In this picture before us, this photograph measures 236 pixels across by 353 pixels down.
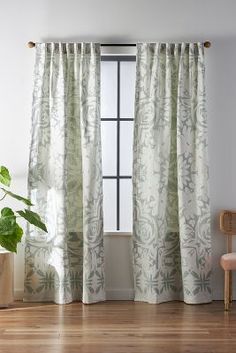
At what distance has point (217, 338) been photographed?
387 centimetres

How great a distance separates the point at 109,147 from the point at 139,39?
98cm

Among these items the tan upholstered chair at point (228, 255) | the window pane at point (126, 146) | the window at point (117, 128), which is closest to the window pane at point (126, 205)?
the window at point (117, 128)

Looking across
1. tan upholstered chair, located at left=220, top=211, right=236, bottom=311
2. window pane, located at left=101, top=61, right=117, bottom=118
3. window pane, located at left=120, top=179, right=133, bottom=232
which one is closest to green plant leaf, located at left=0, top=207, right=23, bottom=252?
window pane, located at left=120, top=179, right=133, bottom=232

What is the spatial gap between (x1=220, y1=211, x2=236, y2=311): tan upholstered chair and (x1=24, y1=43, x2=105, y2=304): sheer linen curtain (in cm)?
102

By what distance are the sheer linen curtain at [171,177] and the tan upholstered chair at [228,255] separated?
0.49 ft

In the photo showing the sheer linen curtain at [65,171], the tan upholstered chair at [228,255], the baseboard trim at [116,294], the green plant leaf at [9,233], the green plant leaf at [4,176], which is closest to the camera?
the green plant leaf at [9,233]

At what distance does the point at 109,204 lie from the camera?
540 cm

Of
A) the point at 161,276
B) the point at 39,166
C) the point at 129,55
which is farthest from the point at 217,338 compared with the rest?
the point at 129,55

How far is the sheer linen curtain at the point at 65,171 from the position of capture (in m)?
4.95

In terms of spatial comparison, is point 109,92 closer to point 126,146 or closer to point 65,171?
point 126,146

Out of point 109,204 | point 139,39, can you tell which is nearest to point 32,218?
point 109,204

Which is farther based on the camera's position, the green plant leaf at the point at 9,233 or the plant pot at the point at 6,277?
the plant pot at the point at 6,277

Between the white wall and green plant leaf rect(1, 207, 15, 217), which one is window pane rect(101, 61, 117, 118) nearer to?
the white wall

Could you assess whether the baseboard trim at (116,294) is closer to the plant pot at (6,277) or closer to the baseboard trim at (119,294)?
the baseboard trim at (119,294)
